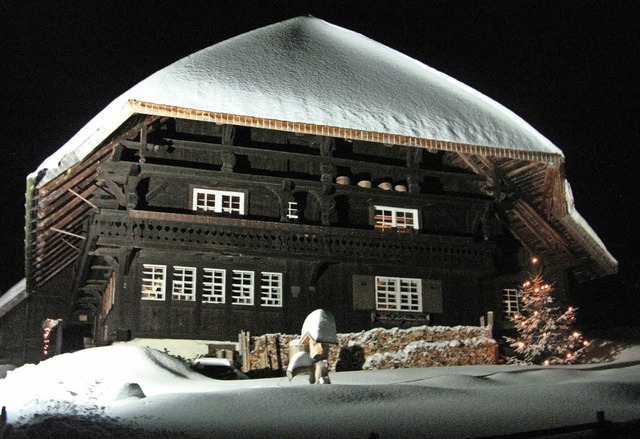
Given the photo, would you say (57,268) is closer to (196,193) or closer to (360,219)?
(196,193)

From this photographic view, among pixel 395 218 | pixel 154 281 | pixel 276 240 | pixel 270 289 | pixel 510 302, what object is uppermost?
pixel 395 218

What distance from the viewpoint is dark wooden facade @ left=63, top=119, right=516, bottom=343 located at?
28312 millimetres

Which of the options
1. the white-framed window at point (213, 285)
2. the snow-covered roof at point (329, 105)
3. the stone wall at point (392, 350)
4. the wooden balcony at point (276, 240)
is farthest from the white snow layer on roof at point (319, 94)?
the stone wall at point (392, 350)

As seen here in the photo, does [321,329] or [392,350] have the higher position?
[321,329]

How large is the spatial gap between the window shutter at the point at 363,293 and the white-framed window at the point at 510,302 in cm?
623

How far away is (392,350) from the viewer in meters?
28.4

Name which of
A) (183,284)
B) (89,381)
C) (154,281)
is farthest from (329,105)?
(89,381)

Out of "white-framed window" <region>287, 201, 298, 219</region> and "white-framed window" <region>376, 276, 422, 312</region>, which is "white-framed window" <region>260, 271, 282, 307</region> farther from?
"white-framed window" <region>376, 276, 422, 312</region>

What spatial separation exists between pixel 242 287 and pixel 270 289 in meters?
1.07

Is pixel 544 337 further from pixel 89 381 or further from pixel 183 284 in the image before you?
pixel 89 381

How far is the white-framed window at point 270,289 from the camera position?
97.9 feet

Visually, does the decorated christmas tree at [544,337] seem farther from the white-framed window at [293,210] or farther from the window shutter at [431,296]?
the white-framed window at [293,210]

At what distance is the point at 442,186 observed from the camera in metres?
34.0

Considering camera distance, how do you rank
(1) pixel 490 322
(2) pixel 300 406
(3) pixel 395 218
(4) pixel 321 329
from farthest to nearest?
1. (3) pixel 395 218
2. (1) pixel 490 322
3. (4) pixel 321 329
4. (2) pixel 300 406
